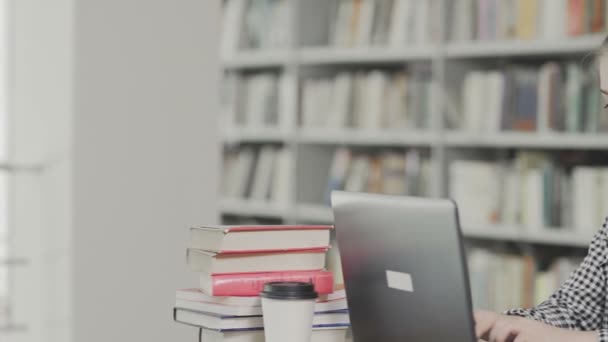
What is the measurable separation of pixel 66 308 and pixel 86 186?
0.38 metres

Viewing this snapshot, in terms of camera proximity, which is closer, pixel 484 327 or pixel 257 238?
pixel 257 238

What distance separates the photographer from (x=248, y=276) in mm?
1689

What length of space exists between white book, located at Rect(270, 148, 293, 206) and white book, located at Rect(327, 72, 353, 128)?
282 mm

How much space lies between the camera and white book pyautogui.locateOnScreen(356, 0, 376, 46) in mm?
4441

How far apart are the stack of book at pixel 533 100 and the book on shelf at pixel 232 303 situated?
7.41 feet

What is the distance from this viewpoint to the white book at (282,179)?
4.68m

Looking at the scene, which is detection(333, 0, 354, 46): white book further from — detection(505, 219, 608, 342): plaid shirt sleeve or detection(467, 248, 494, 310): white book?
detection(505, 219, 608, 342): plaid shirt sleeve

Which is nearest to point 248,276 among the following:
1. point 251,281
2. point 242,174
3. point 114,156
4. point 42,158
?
point 251,281

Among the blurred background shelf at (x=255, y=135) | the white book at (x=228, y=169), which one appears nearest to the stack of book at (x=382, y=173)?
the blurred background shelf at (x=255, y=135)

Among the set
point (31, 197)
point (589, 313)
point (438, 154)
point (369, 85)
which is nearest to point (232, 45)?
point (369, 85)

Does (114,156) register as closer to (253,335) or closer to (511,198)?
(511,198)

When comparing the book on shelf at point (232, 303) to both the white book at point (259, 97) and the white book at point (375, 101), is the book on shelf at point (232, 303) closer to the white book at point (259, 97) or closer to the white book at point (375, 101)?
the white book at point (375, 101)

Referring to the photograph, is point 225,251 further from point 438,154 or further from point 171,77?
point 438,154

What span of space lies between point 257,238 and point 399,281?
272 mm
